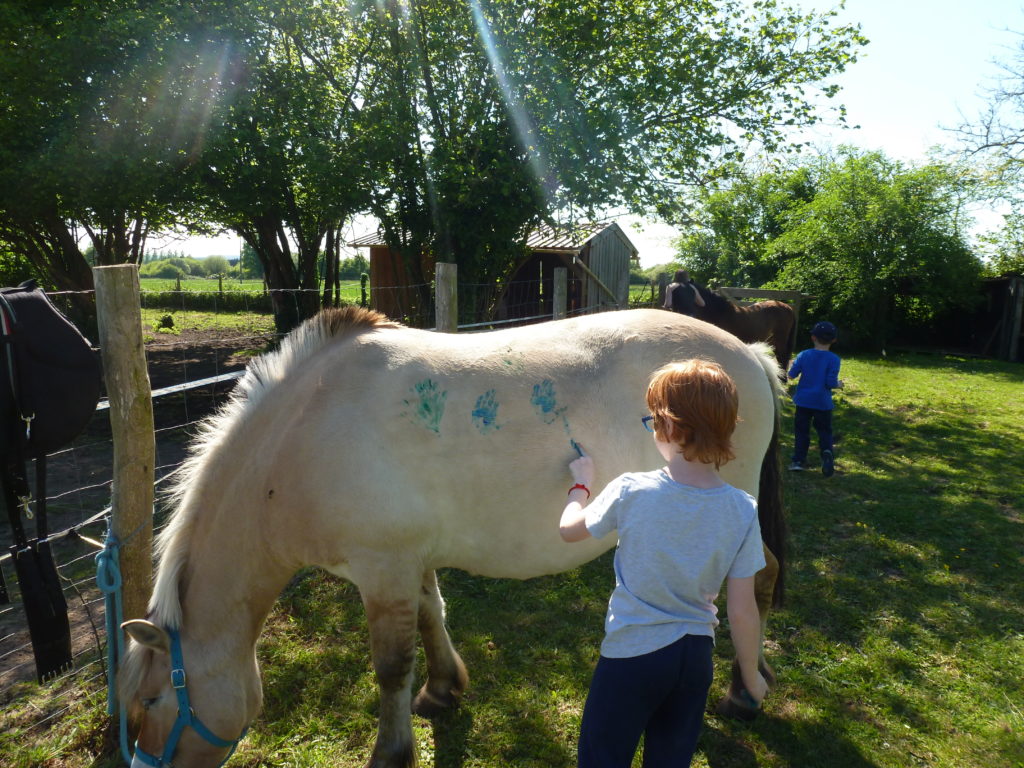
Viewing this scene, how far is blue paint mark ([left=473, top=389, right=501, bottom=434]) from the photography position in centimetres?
237

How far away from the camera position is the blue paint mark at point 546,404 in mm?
2420

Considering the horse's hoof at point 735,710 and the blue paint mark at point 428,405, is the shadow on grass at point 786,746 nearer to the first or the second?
the horse's hoof at point 735,710

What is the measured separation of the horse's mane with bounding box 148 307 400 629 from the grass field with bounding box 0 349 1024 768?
950 millimetres

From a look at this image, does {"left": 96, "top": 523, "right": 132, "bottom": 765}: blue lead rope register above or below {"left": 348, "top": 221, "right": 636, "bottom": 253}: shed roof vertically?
below

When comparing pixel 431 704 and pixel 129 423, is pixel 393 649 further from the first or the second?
pixel 129 423

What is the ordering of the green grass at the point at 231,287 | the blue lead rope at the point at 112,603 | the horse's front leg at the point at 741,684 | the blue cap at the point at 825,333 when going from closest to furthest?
the blue lead rope at the point at 112,603 → the horse's front leg at the point at 741,684 → the blue cap at the point at 825,333 → the green grass at the point at 231,287

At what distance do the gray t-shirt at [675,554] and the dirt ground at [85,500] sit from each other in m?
2.32

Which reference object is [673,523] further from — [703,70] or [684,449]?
[703,70]

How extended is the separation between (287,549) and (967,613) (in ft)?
13.3

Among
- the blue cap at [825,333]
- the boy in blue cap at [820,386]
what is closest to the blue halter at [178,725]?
the boy in blue cap at [820,386]

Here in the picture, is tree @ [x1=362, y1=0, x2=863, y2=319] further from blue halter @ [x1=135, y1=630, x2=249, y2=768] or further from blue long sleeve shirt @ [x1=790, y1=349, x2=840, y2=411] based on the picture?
blue halter @ [x1=135, y1=630, x2=249, y2=768]

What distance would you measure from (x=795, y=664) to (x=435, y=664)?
1.95m

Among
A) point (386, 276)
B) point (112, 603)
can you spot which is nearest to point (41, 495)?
point (112, 603)

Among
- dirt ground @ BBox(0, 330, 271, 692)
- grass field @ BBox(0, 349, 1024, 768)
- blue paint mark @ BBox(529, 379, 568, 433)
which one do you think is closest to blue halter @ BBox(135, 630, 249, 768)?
grass field @ BBox(0, 349, 1024, 768)
